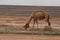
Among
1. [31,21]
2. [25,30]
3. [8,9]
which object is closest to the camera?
[25,30]

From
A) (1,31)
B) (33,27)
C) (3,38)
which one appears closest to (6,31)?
(1,31)

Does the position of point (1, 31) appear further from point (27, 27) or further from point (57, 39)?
point (57, 39)

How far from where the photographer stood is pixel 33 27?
643 centimetres

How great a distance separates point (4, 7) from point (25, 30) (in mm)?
4895

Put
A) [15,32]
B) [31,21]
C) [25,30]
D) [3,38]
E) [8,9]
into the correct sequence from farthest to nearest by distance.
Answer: [8,9], [31,21], [25,30], [15,32], [3,38]

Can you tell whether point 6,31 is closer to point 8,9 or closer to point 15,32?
point 15,32

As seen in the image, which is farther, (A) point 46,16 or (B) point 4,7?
(B) point 4,7

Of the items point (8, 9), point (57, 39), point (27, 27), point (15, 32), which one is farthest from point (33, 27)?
point (8, 9)

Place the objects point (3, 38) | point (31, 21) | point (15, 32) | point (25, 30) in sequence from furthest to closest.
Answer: point (31, 21), point (25, 30), point (15, 32), point (3, 38)

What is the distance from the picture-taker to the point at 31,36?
217 inches

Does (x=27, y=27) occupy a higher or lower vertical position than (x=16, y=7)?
higher

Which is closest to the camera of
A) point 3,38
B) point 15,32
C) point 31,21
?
point 3,38

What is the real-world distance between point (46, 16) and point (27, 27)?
1.76 feet

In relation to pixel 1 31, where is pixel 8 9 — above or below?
below
